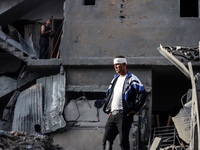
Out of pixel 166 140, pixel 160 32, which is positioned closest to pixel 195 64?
pixel 160 32

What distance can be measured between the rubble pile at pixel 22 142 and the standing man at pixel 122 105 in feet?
7.11

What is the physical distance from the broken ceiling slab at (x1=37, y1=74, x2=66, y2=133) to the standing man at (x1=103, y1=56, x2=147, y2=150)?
21.5 ft

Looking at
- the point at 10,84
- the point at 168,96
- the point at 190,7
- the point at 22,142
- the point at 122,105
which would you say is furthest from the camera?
the point at 168,96

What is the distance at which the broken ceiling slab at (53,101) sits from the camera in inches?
610

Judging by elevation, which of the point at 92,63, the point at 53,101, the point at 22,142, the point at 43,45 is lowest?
the point at 22,142

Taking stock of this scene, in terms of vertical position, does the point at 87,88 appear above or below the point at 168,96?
above

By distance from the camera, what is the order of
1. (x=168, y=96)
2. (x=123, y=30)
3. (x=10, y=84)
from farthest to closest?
(x=168, y=96) < (x=10, y=84) < (x=123, y=30)

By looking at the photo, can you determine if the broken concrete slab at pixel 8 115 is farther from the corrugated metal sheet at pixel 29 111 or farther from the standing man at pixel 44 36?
the standing man at pixel 44 36

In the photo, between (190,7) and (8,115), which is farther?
(190,7)

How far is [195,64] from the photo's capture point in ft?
51.8

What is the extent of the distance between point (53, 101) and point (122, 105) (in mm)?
7159

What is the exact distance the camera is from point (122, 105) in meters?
8.98

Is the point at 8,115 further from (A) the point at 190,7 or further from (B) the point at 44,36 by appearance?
(A) the point at 190,7

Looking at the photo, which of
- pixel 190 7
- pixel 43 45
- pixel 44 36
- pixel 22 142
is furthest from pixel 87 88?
pixel 22 142
